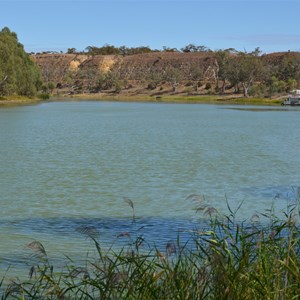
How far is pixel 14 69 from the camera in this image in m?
71.6

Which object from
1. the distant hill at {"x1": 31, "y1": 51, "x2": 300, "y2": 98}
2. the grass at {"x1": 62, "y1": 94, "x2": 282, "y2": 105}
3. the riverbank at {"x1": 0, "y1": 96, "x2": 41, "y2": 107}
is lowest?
the grass at {"x1": 62, "y1": 94, "x2": 282, "y2": 105}

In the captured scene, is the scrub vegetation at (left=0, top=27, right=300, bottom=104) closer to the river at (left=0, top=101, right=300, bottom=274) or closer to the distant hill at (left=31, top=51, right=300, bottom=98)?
the distant hill at (left=31, top=51, right=300, bottom=98)

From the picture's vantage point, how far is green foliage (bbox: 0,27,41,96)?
69.9 metres

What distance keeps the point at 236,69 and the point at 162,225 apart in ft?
277

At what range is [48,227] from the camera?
1102cm

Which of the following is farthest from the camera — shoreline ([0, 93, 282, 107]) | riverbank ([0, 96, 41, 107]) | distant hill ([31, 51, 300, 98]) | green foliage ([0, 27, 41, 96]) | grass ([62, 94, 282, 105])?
distant hill ([31, 51, 300, 98])

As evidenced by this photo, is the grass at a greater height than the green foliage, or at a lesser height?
lesser

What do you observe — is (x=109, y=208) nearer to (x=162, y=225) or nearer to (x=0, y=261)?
(x=162, y=225)

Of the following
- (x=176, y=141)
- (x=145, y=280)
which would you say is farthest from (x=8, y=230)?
(x=176, y=141)

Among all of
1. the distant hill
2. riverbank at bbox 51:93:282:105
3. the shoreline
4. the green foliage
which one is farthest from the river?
the distant hill

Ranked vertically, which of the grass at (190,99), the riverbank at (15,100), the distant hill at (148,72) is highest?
the distant hill at (148,72)

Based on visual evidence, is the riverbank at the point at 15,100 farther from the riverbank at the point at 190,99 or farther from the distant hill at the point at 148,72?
the distant hill at the point at 148,72

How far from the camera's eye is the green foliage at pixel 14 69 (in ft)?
229

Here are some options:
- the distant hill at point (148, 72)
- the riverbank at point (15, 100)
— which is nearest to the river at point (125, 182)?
the riverbank at point (15, 100)
